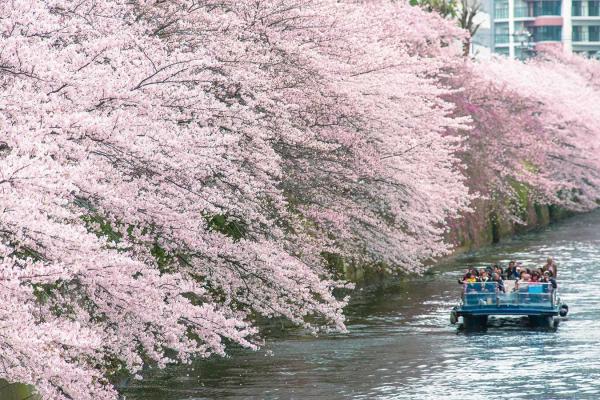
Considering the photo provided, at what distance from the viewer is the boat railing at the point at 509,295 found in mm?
32281

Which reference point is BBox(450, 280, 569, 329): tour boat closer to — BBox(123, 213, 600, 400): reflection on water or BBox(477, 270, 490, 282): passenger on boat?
BBox(123, 213, 600, 400): reflection on water

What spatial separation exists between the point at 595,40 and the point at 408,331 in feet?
381

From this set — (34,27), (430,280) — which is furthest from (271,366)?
(430,280)

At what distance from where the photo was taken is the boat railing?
32281mm

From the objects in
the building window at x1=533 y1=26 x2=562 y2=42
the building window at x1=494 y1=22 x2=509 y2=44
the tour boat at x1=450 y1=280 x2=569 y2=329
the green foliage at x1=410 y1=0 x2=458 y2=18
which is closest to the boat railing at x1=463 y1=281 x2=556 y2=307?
the tour boat at x1=450 y1=280 x2=569 y2=329

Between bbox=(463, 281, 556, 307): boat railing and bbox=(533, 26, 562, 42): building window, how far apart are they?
113 metres

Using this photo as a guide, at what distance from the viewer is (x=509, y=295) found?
3247 cm

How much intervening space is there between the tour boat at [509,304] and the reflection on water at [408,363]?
0.40 meters

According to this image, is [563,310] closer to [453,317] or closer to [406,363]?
[453,317]

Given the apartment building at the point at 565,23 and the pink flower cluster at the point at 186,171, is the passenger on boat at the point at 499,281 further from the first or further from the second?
the apartment building at the point at 565,23

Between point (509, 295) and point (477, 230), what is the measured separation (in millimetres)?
23370

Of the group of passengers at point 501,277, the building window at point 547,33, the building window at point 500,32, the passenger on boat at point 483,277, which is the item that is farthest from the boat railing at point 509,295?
the building window at point 500,32

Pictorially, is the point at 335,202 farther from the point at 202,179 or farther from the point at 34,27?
the point at 34,27

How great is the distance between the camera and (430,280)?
43031mm
